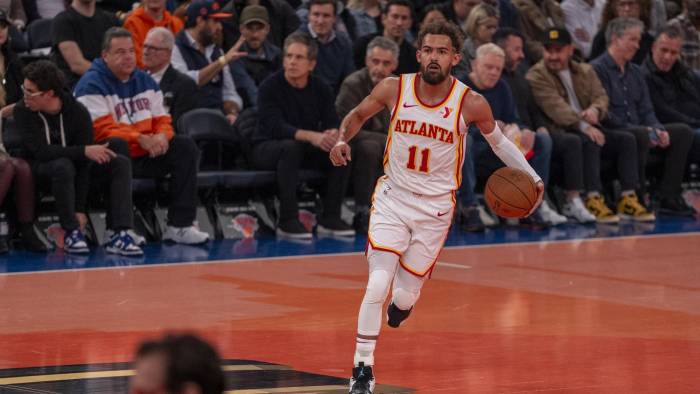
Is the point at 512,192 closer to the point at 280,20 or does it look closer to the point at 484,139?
the point at 484,139

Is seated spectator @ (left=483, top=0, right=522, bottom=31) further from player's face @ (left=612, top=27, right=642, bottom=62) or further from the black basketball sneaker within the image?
the black basketball sneaker

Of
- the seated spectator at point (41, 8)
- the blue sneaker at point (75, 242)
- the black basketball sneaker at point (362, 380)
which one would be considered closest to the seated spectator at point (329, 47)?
the seated spectator at point (41, 8)

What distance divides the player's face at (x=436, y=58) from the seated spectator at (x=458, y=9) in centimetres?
851

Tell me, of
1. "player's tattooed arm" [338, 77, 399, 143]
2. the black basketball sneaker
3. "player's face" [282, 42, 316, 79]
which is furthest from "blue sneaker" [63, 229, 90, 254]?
the black basketball sneaker

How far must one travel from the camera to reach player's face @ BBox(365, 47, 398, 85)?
13219 mm

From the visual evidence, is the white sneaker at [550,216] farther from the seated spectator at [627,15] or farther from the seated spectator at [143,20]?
the seated spectator at [143,20]

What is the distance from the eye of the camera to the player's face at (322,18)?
14055 millimetres

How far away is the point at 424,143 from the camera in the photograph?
23.5 feet

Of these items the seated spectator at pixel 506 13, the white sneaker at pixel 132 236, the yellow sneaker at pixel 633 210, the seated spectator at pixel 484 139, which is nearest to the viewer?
the white sneaker at pixel 132 236

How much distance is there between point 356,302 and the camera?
31.1 ft

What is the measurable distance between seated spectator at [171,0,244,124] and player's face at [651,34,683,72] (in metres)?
5.31

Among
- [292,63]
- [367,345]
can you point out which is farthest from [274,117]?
[367,345]

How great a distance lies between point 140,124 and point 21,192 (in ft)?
4.11

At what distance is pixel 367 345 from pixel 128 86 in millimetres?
5988
